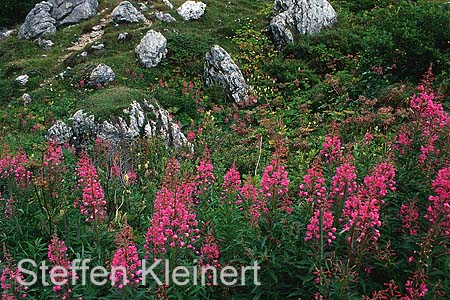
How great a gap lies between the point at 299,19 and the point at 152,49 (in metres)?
5.71

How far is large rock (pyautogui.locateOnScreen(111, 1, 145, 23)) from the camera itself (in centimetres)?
1889

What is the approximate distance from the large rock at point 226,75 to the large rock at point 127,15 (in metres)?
5.45

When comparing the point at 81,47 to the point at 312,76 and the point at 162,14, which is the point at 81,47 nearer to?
the point at 162,14

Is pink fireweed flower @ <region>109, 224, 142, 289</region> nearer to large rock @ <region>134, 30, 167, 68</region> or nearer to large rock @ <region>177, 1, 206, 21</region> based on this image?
large rock @ <region>134, 30, 167, 68</region>

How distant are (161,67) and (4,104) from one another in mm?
A: 5182

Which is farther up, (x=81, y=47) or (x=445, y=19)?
(x=445, y=19)

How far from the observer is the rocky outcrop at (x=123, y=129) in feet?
33.0

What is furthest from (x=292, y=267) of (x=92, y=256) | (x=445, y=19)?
(x=445, y=19)

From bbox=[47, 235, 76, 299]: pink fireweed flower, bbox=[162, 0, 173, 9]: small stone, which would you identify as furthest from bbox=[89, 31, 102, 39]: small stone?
bbox=[47, 235, 76, 299]: pink fireweed flower

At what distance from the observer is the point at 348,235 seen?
380cm

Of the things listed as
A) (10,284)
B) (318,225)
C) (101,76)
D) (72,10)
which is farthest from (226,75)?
(10,284)

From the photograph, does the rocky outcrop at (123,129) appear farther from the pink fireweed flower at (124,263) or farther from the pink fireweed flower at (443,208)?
the pink fireweed flower at (443,208)

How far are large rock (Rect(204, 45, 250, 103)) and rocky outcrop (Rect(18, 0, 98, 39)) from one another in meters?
8.17

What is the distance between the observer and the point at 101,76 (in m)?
14.7
